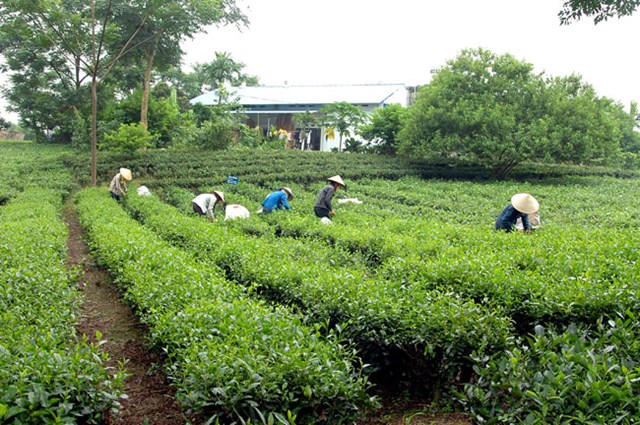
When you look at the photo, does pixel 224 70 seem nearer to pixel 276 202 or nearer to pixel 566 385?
pixel 276 202

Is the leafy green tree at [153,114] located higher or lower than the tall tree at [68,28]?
lower

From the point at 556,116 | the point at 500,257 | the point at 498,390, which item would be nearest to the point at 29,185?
the point at 500,257

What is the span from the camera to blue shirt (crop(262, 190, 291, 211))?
11.5 metres

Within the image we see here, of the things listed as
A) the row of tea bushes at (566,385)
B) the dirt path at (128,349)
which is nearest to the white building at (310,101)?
the dirt path at (128,349)

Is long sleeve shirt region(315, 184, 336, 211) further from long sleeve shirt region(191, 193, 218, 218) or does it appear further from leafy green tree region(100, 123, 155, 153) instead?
leafy green tree region(100, 123, 155, 153)

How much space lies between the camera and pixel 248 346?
126 inches

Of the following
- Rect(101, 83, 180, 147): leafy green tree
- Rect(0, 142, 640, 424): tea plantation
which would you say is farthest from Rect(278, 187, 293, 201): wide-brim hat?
Rect(101, 83, 180, 147): leafy green tree

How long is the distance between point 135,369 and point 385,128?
26.2 metres

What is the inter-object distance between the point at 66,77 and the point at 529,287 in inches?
1344

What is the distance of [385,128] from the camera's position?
1159 inches

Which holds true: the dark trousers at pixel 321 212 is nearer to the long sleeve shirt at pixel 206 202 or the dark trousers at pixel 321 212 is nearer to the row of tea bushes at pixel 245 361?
the long sleeve shirt at pixel 206 202

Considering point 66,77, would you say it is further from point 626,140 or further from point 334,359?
point 626,140

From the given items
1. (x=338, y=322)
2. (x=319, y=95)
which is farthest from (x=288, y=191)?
(x=319, y=95)

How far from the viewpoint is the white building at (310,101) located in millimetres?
37216
